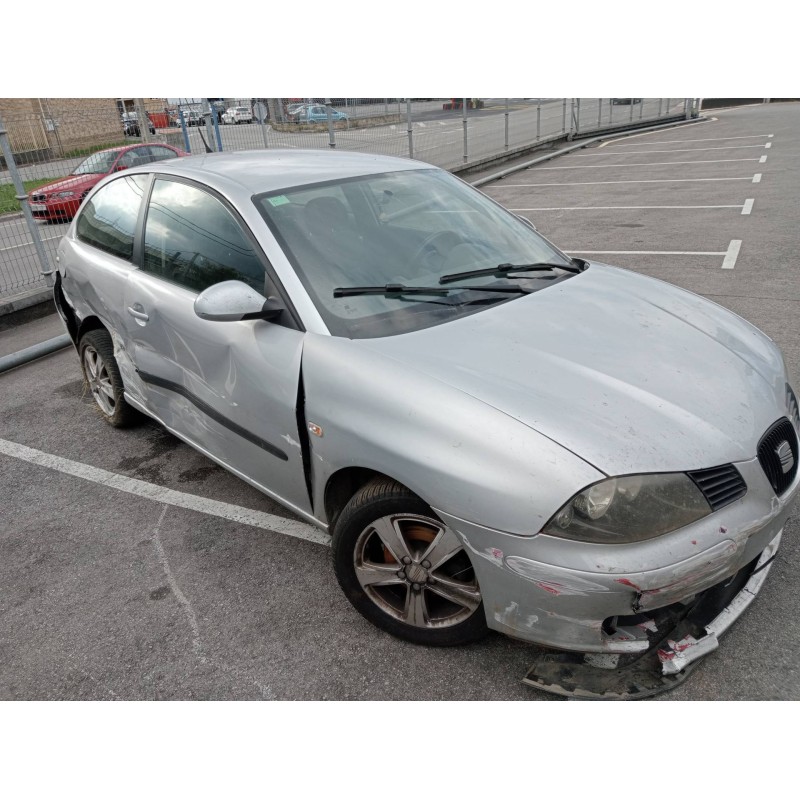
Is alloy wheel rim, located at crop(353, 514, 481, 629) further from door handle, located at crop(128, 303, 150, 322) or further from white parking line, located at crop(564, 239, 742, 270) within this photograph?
white parking line, located at crop(564, 239, 742, 270)

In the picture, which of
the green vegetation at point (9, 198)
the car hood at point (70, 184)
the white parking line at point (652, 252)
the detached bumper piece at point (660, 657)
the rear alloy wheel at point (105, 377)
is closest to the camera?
the detached bumper piece at point (660, 657)

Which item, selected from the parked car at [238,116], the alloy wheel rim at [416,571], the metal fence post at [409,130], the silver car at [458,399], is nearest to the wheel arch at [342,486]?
the silver car at [458,399]

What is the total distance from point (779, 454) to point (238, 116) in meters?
11.5

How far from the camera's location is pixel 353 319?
8.53 ft

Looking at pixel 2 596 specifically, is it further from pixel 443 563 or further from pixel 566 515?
pixel 566 515

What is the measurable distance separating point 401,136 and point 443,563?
12409 millimetres

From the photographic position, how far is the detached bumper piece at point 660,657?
86.2 inches

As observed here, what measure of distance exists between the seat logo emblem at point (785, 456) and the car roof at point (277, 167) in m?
2.24

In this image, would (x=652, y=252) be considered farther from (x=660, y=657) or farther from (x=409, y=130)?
(x=409, y=130)

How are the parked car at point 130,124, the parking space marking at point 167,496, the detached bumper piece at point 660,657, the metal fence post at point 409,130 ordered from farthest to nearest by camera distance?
the metal fence post at point 409,130, the parked car at point 130,124, the parking space marking at point 167,496, the detached bumper piece at point 660,657

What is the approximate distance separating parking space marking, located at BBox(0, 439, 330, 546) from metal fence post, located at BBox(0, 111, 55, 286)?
3.77m

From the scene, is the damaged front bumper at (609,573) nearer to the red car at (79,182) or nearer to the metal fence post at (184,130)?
the red car at (79,182)

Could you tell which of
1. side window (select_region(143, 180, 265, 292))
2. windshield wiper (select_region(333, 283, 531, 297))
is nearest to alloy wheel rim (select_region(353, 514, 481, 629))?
windshield wiper (select_region(333, 283, 531, 297))

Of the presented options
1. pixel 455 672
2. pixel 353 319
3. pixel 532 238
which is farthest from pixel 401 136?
pixel 455 672
